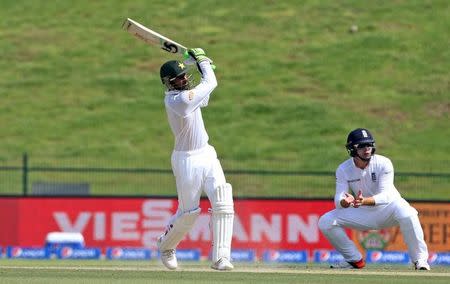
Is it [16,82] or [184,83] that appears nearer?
[184,83]

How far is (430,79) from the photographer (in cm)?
3481

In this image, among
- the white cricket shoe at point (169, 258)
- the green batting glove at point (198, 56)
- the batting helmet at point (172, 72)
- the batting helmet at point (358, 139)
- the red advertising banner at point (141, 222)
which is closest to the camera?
the batting helmet at point (172, 72)

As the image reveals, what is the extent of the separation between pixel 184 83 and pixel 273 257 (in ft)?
28.2

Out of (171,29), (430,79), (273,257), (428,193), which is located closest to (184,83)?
(273,257)

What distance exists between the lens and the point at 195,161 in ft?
40.4

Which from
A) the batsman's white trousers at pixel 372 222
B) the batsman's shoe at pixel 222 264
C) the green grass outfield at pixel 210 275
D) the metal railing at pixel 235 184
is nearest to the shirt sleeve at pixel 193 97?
the batsman's shoe at pixel 222 264

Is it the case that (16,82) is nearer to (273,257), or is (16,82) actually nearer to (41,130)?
(41,130)

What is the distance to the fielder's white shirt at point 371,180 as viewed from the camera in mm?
13414

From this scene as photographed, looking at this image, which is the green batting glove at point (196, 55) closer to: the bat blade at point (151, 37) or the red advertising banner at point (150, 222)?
the bat blade at point (151, 37)

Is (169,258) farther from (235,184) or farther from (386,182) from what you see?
(235,184)

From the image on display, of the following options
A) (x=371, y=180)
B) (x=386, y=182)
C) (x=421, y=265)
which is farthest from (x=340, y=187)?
(x=421, y=265)

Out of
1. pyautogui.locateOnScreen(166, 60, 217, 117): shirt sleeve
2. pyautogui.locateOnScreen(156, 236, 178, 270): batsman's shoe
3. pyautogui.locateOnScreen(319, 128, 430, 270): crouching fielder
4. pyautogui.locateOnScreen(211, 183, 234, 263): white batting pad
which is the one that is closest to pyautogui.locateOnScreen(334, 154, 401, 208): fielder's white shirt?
pyautogui.locateOnScreen(319, 128, 430, 270): crouching fielder

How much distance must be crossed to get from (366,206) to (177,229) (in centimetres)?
228

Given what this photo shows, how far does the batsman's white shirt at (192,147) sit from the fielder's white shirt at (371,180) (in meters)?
1.71
